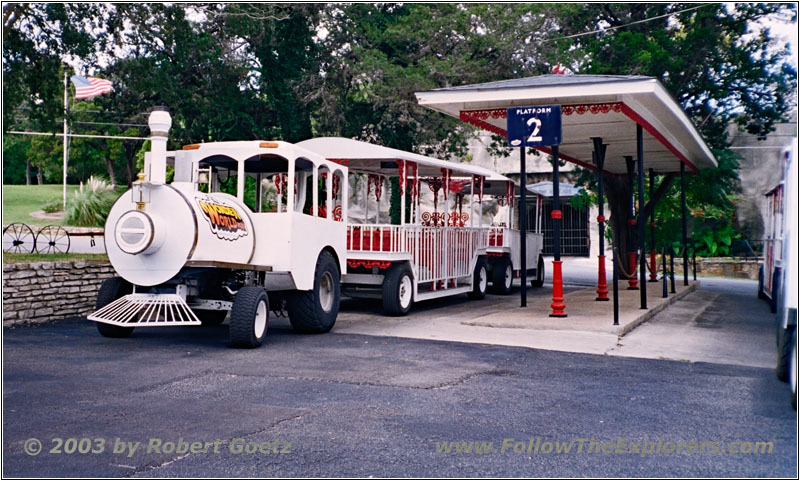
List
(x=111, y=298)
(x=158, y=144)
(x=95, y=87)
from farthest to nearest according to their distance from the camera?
1. (x=95, y=87)
2. (x=111, y=298)
3. (x=158, y=144)

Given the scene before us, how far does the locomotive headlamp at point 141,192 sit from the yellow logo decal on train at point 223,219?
531mm

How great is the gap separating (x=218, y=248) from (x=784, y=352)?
5829 millimetres

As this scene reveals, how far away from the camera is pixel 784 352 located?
23.0 ft

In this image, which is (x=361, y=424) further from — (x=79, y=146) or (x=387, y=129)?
(x=79, y=146)

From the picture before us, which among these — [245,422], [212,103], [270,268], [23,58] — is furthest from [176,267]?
[212,103]

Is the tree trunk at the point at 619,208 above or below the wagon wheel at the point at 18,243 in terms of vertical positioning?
above

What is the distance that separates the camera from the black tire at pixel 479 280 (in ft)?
52.4

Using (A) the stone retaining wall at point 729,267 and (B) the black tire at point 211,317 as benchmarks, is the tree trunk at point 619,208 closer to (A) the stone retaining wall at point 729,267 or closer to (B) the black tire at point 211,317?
(A) the stone retaining wall at point 729,267

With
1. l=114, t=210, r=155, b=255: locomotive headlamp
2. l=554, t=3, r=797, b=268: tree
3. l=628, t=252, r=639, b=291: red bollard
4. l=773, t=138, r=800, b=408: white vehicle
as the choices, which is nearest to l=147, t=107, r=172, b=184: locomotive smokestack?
l=114, t=210, r=155, b=255: locomotive headlamp

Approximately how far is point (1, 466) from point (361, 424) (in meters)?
2.17

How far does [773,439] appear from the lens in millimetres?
5023

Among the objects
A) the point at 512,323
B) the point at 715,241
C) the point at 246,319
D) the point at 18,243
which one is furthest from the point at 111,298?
the point at 715,241

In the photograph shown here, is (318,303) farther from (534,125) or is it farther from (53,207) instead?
(53,207)

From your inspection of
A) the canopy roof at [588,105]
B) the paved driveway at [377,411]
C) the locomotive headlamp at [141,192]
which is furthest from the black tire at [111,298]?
the canopy roof at [588,105]
